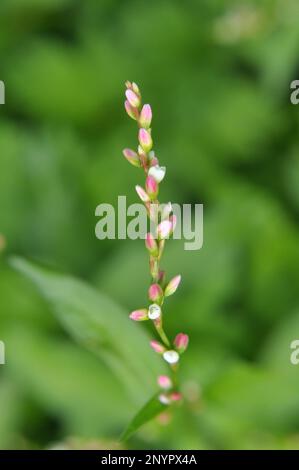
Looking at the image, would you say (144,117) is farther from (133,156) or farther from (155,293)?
(155,293)

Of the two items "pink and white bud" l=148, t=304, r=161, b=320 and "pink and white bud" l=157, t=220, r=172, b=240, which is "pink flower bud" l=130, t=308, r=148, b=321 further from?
"pink and white bud" l=157, t=220, r=172, b=240

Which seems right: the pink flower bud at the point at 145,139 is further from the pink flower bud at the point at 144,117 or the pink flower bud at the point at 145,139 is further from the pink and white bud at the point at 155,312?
the pink and white bud at the point at 155,312

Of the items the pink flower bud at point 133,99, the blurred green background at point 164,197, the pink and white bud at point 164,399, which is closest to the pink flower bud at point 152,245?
the pink flower bud at point 133,99

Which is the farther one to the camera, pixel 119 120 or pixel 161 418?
pixel 119 120

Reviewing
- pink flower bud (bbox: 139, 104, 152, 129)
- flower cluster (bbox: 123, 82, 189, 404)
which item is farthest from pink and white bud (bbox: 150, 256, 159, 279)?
pink flower bud (bbox: 139, 104, 152, 129)

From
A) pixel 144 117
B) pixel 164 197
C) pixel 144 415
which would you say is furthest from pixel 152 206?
pixel 164 197
